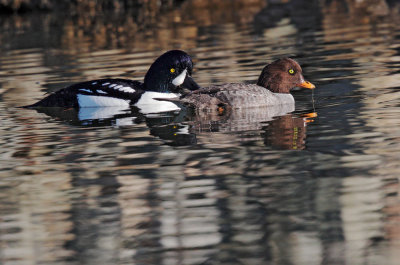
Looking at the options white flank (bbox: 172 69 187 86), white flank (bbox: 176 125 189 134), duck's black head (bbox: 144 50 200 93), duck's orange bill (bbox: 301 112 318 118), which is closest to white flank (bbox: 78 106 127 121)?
duck's black head (bbox: 144 50 200 93)

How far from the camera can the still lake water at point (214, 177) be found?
5.34 meters

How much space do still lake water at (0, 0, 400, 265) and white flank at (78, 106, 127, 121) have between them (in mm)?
82

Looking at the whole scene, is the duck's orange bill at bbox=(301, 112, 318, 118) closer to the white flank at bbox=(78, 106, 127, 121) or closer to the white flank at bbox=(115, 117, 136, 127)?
the white flank at bbox=(115, 117, 136, 127)

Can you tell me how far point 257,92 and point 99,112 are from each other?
7.00 feet

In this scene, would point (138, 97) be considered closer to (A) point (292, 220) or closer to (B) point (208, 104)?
(B) point (208, 104)

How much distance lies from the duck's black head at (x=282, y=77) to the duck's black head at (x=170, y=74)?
101 cm

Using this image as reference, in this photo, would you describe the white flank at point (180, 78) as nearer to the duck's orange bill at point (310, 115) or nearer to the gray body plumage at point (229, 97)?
the gray body plumage at point (229, 97)

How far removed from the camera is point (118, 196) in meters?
6.68

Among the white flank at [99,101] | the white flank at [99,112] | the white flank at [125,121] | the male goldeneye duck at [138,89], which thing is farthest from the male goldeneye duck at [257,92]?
the white flank at [99,101]

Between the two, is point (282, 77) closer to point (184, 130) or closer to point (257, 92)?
point (257, 92)

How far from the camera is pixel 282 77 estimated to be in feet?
36.4

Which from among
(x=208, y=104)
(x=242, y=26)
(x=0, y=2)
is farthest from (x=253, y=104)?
(x=0, y=2)

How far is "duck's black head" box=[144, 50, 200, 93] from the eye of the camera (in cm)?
1153

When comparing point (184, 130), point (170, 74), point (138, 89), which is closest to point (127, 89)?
point (138, 89)
